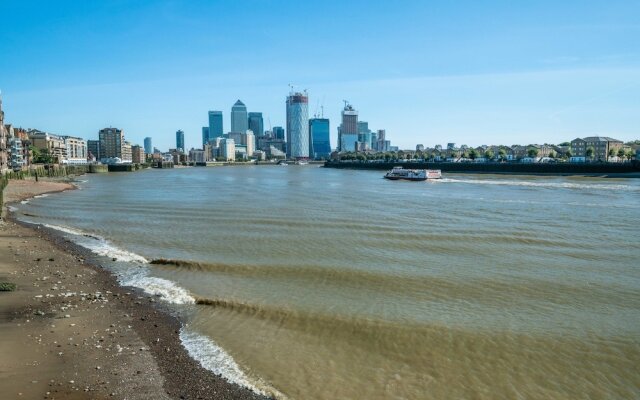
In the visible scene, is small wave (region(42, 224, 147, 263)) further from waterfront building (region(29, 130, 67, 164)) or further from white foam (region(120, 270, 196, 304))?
waterfront building (region(29, 130, 67, 164))

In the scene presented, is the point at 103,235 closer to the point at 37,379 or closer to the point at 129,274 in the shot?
the point at 129,274

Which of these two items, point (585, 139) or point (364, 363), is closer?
point (364, 363)

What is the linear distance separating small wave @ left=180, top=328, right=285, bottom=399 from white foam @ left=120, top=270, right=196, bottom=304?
2.49 meters

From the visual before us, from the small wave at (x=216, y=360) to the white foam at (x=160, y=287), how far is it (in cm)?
249

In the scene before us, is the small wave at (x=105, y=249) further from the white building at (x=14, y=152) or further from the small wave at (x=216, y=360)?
the white building at (x=14, y=152)

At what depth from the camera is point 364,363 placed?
1009 cm

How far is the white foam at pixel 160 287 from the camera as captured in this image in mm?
13898

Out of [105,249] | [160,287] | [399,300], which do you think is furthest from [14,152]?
[399,300]

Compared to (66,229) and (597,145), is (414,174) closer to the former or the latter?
(66,229)

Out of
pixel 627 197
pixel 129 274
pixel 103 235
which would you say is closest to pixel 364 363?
pixel 129 274

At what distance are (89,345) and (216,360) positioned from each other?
2.66 metres

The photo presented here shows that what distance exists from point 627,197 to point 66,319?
170 feet

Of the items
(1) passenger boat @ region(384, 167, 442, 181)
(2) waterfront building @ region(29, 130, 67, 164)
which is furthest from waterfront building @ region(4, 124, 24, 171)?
(1) passenger boat @ region(384, 167, 442, 181)

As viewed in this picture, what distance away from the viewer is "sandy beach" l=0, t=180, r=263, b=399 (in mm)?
8344
